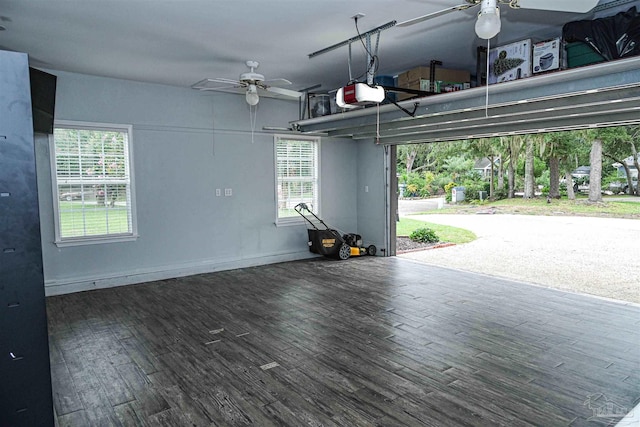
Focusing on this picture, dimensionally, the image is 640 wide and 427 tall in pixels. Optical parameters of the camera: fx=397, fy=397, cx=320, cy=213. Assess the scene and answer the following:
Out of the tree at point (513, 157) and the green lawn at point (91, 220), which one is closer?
the green lawn at point (91, 220)

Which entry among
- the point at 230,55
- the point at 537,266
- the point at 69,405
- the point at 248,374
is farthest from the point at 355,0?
the point at 537,266

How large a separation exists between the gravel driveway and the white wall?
3.11 metres

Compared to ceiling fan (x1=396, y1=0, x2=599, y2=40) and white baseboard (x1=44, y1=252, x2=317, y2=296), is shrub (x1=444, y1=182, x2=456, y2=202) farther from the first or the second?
ceiling fan (x1=396, y1=0, x2=599, y2=40)

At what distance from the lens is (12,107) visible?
1319mm

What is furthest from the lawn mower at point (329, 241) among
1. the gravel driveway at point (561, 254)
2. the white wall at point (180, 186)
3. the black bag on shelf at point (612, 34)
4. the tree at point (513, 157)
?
the tree at point (513, 157)

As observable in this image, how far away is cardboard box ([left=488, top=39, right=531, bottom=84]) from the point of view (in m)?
3.74

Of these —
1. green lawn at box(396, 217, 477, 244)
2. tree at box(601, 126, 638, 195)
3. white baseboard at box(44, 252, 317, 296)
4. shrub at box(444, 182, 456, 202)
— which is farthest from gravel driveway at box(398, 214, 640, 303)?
shrub at box(444, 182, 456, 202)

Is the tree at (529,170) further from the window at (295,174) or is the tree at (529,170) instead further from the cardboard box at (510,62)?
the cardboard box at (510,62)

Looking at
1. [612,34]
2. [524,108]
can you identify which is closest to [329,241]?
[524,108]

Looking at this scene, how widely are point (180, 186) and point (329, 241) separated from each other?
108 inches

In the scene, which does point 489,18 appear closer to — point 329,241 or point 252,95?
point 252,95

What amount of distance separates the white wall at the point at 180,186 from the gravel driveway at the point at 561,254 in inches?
122

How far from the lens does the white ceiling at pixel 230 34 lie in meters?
3.31

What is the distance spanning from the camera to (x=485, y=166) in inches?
517
